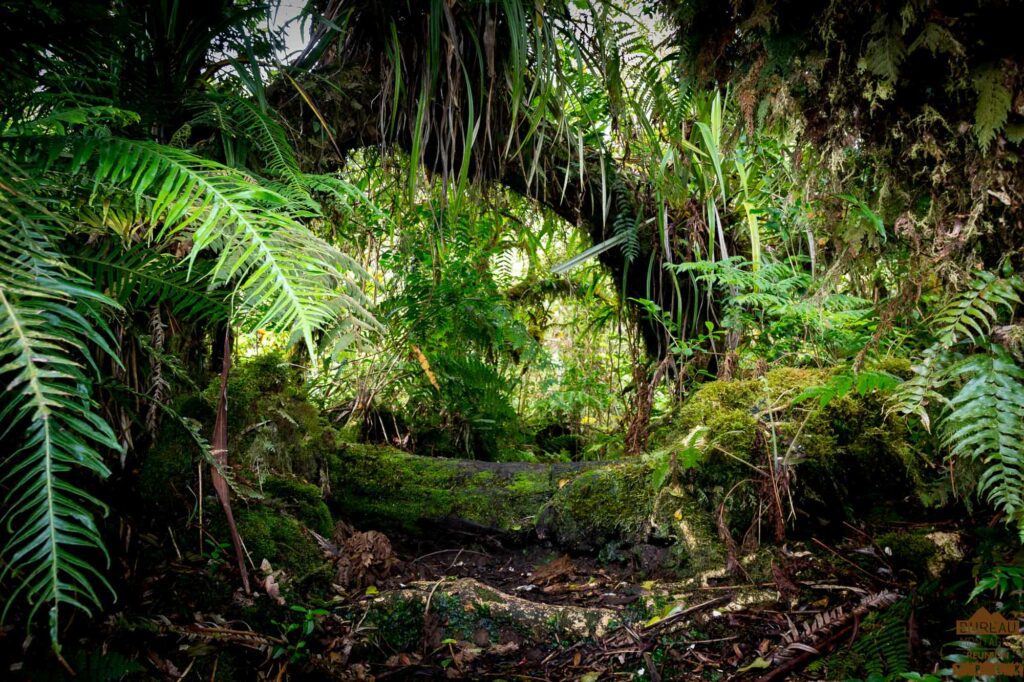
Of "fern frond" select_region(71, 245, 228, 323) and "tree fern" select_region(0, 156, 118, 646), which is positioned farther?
"fern frond" select_region(71, 245, 228, 323)

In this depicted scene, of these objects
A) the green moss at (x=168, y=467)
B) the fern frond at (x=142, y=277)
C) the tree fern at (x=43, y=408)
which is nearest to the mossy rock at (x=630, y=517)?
the green moss at (x=168, y=467)

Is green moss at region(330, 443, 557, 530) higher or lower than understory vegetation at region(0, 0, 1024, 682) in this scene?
lower

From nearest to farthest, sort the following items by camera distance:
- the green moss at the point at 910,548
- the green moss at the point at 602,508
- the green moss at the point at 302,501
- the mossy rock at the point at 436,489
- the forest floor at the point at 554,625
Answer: the forest floor at the point at 554,625, the green moss at the point at 910,548, the green moss at the point at 602,508, the green moss at the point at 302,501, the mossy rock at the point at 436,489

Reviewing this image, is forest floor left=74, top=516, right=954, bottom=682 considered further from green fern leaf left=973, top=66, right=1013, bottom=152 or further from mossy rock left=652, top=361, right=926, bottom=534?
green fern leaf left=973, top=66, right=1013, bottom=152

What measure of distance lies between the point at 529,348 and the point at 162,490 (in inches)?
84.7

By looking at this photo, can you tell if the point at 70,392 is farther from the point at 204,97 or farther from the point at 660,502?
the point at 660,502

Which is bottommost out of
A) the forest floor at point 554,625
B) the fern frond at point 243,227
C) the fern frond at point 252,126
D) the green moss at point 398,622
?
the green moss at point 398,622

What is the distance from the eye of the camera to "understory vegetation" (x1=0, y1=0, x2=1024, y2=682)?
3.74 ft

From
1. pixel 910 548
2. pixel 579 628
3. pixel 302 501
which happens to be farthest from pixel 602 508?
pixel 302 501

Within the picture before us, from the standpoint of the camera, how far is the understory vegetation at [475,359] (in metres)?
1.14

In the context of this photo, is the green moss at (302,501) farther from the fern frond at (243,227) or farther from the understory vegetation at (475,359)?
the fern frond at (243,227)

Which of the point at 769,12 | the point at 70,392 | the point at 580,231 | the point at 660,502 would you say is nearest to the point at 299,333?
the point at 70,392

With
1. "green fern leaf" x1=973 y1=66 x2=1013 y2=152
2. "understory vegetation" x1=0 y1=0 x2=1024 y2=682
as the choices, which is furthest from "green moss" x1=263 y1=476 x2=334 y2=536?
"green fern leaf" x1=973 y1=66 x2=1013 y2=152

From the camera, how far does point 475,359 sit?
3.75 meters
